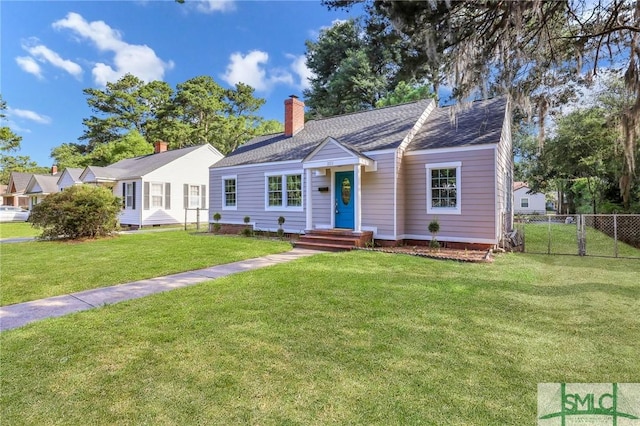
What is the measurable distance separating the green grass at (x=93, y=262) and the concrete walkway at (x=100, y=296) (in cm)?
32

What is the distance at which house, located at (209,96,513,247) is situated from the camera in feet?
30.0

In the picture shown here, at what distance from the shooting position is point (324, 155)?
34.6 ft

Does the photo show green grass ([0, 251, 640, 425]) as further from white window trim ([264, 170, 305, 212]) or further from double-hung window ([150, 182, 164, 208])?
double-hung window ([150, 182, 164, 208])

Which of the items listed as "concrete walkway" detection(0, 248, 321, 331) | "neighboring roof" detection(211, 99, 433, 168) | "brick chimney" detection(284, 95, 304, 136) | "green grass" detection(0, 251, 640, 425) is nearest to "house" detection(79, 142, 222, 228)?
"neighboring roof" detection(211, 99, 433, 168)

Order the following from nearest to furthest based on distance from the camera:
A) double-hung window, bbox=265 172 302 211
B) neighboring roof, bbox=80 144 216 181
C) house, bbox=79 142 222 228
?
double-hung window, bbox=265 172 302 211
house, bbox=79 142 222 228
neighboring roof, bbox=80 144 216 181

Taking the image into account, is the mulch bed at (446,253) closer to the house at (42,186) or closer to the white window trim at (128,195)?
the white window trim at (128,195)

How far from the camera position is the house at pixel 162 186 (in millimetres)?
18578

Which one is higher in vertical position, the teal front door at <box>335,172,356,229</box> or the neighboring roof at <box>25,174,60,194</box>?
the neighboring roof at <box>25,174,60,194</box>

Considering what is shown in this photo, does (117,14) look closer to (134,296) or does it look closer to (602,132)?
(134,296)

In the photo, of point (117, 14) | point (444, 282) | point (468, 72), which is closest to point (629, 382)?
point (444, 282)

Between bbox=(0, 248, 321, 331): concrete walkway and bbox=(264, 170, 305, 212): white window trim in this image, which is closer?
bbox=(0, 248, 321, 331): concrete walkway

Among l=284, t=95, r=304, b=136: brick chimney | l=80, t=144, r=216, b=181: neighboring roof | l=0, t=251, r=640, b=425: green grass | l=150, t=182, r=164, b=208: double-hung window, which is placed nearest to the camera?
l=0, t=251, r=640, b=425: green grass

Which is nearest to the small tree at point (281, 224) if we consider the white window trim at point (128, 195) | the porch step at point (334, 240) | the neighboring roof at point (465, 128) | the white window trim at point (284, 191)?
Answer: the white window trim at point (284, 191)

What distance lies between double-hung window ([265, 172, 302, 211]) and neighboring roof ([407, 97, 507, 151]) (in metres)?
4.33
